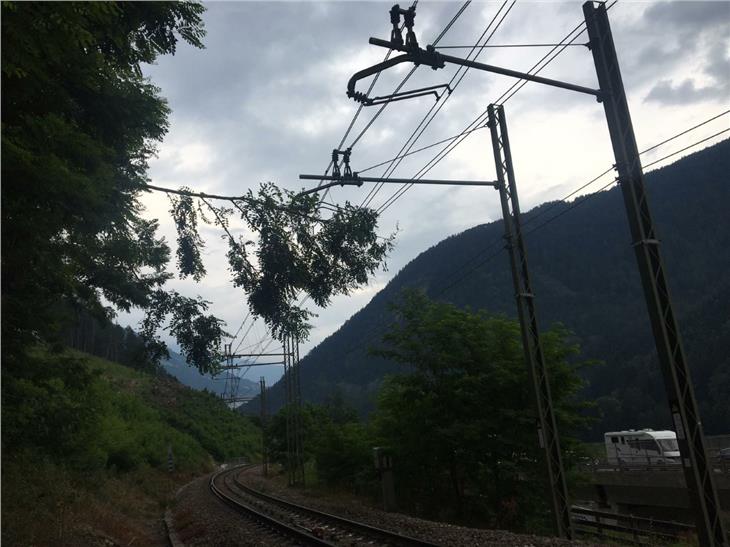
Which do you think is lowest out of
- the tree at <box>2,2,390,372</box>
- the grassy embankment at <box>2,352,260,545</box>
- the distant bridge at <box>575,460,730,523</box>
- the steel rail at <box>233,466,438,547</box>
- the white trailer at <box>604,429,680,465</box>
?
the distant bridge at <box>575,460,730,523</box>

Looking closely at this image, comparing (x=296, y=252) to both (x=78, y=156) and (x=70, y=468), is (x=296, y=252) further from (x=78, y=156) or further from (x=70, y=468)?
(x=70, y=468)

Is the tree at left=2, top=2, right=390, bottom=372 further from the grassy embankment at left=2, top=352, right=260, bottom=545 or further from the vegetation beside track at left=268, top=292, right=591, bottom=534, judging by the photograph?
the vegetation beside track at left=268, top=292, right=591, bottom=534

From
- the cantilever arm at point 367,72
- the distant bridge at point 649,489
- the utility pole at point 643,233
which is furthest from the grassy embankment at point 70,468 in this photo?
the distant bridge at point 649,489

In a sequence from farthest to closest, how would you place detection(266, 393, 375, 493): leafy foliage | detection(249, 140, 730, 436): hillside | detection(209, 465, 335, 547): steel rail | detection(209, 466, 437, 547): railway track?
detection(249, 140, 730, 436): hillside < detection(266, 393, 375, 493): leafy foliage < detection(209, 465, 335, 547): steel rail < detection(209, 466, 437, 547): railway track

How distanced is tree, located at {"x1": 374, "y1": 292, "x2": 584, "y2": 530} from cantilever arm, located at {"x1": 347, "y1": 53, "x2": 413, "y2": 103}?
33.4ft

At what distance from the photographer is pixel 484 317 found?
19266 mm

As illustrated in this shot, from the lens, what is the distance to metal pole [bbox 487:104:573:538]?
12539 millimetres

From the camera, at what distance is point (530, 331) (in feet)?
45.0

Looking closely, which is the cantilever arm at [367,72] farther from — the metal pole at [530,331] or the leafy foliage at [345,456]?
the leafy foliage at [345,456]

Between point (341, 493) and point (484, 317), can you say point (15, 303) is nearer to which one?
point (484, 317)

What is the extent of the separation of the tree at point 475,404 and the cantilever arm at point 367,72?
10173mm

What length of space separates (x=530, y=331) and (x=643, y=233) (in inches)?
180

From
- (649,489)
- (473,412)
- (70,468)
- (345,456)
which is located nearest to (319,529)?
(473,412)

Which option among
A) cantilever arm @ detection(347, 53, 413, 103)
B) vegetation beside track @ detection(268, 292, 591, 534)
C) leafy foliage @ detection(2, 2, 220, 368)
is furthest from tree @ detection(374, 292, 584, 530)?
cantilever arm @ detection(347, 53, 413, 103)
